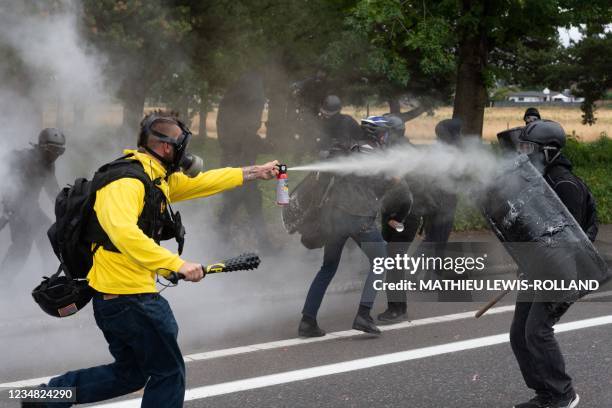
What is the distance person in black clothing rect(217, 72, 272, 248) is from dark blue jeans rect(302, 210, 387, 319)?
10.5 ft

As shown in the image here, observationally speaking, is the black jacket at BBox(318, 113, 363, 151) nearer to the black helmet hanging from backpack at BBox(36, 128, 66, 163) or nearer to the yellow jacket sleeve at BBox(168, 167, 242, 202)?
the black helmet hanging from backpack at BBox(36, 128, 66, 163)

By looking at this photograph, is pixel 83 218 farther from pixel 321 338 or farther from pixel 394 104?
pixel 394 104

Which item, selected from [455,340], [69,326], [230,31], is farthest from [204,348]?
[230,31]

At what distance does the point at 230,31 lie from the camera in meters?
11.6

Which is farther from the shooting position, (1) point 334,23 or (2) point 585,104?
(2) point 585,104

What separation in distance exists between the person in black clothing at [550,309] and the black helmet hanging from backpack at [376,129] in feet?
5.81

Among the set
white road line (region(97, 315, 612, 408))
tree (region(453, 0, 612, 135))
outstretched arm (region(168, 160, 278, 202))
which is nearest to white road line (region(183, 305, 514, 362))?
white road line (region(97, 315, 612, 408))

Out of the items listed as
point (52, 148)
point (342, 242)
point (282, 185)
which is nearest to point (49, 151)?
point (52, 148)

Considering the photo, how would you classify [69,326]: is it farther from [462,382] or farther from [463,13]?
[463,13]

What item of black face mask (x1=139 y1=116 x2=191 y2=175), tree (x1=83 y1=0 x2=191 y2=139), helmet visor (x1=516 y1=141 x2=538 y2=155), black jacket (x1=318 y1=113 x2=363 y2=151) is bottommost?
black jacket (x1=318 y1=113 x2=363 y2=151)

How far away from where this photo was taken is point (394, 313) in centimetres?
733

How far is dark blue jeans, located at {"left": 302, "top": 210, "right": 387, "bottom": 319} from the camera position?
669 cm

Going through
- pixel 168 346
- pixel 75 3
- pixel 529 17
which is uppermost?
pixel 75 3

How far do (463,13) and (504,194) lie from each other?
28.4 feet
